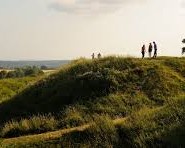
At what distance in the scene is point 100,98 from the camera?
2380 centimetres

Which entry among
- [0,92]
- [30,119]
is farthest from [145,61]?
[0,92]

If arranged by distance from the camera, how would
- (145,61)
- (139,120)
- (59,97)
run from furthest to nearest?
(145,61), (59,97), (139,120)

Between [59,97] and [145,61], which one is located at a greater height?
[145,61]

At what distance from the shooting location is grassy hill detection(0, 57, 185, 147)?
1700 cm

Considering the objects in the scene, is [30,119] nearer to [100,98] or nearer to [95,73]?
[100,98]

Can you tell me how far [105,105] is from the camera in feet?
75.2

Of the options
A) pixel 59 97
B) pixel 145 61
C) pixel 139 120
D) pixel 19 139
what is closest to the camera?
pixel 139 120

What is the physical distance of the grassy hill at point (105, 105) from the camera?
17000 millimetres

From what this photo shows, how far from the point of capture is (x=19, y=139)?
19344 mm

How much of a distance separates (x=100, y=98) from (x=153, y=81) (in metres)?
3.73

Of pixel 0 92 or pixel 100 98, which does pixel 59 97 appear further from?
pixel 0 92

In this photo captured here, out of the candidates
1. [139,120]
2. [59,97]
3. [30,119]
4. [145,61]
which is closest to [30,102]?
[59,97]

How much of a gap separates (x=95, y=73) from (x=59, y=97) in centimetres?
267

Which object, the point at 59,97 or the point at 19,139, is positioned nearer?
the point at 19,139
